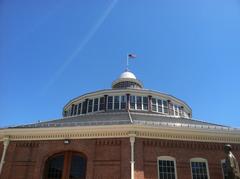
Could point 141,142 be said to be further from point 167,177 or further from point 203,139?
point 203,139

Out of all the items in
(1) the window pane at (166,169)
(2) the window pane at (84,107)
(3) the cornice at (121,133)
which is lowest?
(1) the window pane at (166,169)

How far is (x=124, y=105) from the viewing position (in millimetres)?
23484

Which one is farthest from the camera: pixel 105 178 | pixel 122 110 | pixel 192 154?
pixel 122 110

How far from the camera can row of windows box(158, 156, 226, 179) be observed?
52.8 ft

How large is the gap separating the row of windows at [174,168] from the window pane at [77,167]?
4833 mm

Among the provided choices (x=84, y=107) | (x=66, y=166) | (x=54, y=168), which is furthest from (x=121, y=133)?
(x=84, y=107)

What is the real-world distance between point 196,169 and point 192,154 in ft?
3.12

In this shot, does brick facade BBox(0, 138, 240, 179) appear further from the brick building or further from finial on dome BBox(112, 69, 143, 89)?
finial on dome BBox(112, 69, 143, 89)

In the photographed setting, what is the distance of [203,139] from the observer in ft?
57.2

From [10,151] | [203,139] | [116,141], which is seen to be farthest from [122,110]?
[10,151]

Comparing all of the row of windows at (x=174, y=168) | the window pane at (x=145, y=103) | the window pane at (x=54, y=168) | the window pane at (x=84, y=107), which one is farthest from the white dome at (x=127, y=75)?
the window pane at (x=54, y=168)

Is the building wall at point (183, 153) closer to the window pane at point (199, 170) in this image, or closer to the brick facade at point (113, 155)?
the brick facade at point (113, 155)

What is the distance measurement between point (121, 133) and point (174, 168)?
13.1 ft

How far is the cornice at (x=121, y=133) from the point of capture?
16641mm
